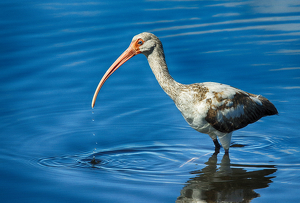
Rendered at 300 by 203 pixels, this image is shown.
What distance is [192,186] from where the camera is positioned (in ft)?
22.9

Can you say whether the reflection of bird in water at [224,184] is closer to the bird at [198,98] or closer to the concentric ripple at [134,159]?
the concentric ripple at [134,159]

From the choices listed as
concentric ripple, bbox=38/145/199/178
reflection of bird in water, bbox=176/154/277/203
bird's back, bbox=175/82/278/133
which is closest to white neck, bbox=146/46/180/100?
bird's back, bbox=175/82/278/133

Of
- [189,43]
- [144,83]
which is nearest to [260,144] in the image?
[144,83]

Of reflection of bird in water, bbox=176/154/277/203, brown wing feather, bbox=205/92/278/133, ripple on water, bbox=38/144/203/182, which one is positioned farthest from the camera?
brown wing feather, bbox=205/92/278/133

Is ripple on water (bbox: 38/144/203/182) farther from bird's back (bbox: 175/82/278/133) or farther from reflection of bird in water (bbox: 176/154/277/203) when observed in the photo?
bird's back (bbox: 175/82/278/133)

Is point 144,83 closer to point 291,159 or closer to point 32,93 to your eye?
point 32,93

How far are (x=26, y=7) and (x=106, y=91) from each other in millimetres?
7890

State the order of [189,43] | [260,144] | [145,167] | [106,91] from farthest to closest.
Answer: [189,43], [106,91], [260,144], [145,167]

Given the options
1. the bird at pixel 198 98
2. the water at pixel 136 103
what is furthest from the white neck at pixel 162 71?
the water at pixel 136 103

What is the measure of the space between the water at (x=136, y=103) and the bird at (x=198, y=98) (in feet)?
2.15

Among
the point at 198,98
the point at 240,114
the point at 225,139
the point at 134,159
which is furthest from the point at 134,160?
the point at 240,114

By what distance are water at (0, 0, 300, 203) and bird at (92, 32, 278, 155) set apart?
2.15 feet

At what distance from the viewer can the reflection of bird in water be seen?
6605 mm

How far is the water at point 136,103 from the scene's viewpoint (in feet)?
23.4
